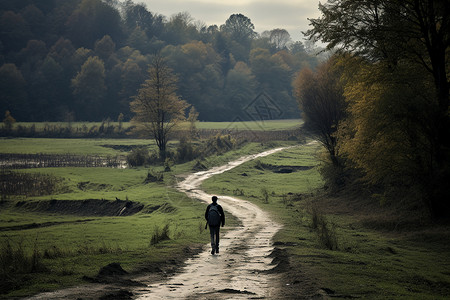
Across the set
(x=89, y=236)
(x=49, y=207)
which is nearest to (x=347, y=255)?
(x=89, y=236)

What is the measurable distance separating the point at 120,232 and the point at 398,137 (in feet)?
61.3

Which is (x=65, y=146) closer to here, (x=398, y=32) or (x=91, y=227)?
(x=91, y=227)

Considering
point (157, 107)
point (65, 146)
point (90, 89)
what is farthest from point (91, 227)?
point (90, 89)

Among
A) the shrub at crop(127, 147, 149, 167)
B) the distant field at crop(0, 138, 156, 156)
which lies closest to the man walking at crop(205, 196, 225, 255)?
the shrub at crop(127, 147, 149, 167)

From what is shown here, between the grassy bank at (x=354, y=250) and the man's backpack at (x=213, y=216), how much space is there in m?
2.98

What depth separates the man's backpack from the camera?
64.2ft

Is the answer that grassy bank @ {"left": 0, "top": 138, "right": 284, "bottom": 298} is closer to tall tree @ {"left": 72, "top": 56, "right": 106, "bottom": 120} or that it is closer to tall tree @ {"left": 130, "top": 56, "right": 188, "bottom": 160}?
tall tree @ {"left": 130, "top": 56, "right": 188, "bottom": 160}

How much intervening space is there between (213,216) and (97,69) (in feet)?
439

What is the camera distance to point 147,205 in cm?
4075

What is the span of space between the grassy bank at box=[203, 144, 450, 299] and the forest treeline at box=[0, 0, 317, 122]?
110 m

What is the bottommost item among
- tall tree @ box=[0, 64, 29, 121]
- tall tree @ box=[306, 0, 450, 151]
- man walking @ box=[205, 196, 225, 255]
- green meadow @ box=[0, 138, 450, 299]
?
green meadow @ box=[0, 138, 450, 299]

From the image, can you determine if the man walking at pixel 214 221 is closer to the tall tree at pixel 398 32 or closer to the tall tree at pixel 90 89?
the tall tree at pixel 398 32

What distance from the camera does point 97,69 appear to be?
144m

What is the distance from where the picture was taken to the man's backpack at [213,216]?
19.6m
